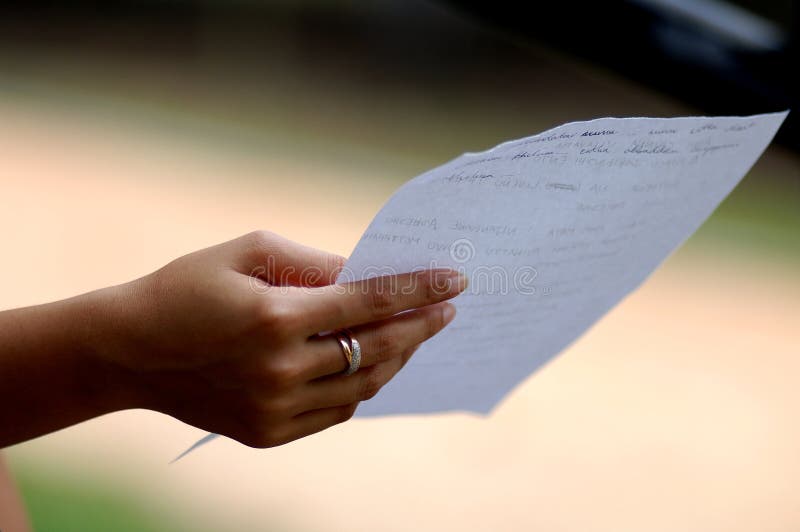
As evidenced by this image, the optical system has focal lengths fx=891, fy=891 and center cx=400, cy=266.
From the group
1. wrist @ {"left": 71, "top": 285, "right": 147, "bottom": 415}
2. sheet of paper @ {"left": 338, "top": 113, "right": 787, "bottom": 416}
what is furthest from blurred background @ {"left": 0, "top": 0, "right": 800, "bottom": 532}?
wrist @ {"left": 71, "top": 285, "right": 147, "bottom": 415}

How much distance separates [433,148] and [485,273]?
2.03 metres

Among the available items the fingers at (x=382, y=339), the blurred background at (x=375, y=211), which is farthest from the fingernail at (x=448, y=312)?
the blurred background at (x=375, y=211)

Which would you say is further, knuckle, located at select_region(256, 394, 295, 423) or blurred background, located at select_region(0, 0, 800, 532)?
blurred background, located at select_region(0, 0, 800, 532)

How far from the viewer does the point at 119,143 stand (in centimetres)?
235

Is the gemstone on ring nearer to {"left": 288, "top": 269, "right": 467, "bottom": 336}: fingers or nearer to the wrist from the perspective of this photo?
{"left": 288, "top": 269, "right": 467, "bottom": 336}: fingers

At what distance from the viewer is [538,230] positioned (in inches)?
19.8

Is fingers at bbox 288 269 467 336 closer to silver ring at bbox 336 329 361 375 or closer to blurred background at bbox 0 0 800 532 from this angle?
silver ring at bbox 336 329 361 375

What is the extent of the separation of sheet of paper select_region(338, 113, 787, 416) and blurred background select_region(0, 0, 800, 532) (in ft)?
0.95

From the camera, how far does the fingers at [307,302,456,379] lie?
481 mm

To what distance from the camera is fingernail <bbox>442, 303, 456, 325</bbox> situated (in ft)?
1.65

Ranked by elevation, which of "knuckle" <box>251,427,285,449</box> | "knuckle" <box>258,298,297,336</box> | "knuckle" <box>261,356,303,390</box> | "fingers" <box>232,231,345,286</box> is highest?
"fingers" <box>232,231,345,286</box>

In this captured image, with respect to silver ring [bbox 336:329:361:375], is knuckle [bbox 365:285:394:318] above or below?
above

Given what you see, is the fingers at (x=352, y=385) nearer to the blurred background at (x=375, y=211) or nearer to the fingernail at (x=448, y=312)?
the fingernail at (x=448, y=312)

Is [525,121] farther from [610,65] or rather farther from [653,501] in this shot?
[610,65]
